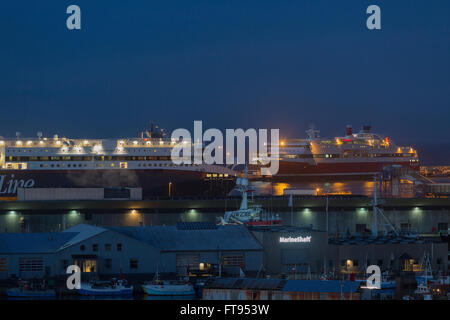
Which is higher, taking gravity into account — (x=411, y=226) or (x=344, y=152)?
(x=344, y=152)

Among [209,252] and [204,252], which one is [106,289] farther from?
[209,252]

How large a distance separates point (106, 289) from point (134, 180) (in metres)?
36.6

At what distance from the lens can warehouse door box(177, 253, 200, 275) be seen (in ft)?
126

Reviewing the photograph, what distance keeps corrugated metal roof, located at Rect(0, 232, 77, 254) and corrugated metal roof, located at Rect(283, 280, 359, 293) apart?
10940 mm

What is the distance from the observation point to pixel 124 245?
38188 mm

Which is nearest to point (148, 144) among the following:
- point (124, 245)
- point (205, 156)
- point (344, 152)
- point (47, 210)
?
point (205, 156)

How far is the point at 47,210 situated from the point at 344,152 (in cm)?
7259

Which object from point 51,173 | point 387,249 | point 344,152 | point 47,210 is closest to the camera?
point 387,249

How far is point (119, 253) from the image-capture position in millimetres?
38156

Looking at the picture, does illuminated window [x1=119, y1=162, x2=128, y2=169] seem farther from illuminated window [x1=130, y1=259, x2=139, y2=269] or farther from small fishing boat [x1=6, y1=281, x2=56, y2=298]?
small fishing boat [x1=6, y1=281, x2=56, y2=298]
